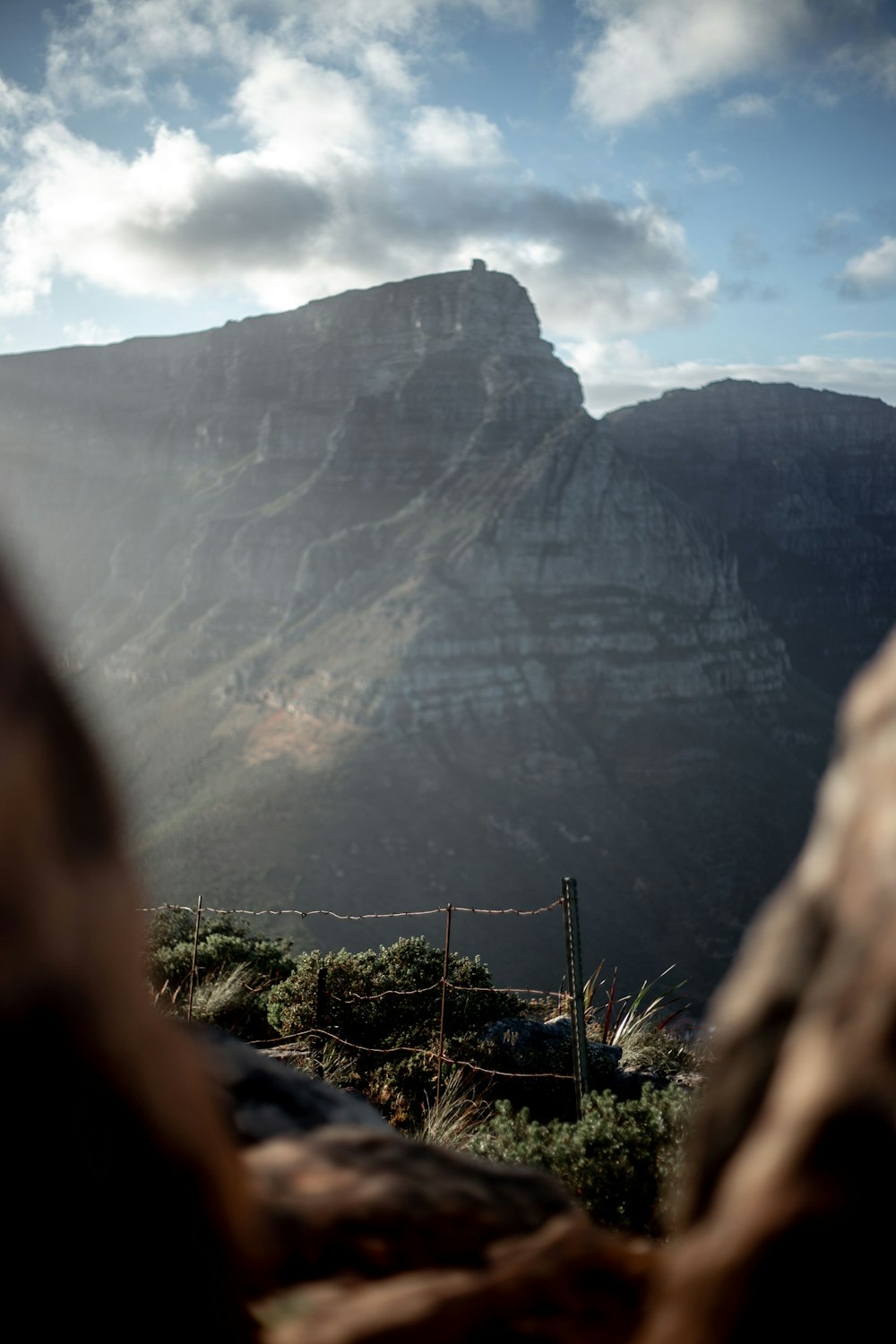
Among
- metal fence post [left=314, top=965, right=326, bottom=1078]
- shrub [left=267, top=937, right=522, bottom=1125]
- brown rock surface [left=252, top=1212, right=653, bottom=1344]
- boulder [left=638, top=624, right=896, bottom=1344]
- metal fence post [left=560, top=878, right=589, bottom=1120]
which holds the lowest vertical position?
shrub [left=267, top=937, right=522, bottom=1125]

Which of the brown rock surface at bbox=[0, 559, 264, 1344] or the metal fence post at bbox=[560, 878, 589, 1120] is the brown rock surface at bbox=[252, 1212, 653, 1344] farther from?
the metal fence post at bbox=[560, 878, 589, 1120]

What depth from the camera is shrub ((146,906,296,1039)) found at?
9234 millimetres

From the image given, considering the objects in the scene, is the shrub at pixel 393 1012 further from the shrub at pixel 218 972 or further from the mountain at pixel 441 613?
Result: the mountain at pixel 441 613

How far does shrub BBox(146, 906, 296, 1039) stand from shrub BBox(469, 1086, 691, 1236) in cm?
465

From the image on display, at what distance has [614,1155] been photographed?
4293 millimetres

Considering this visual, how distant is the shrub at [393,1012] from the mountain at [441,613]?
3712cm

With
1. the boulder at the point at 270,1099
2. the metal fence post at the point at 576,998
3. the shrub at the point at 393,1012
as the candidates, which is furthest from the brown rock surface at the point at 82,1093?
the shrub at the point at 393,1012

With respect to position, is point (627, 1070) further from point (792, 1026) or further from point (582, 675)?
point (582, 675)

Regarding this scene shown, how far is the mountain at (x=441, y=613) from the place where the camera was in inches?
2557

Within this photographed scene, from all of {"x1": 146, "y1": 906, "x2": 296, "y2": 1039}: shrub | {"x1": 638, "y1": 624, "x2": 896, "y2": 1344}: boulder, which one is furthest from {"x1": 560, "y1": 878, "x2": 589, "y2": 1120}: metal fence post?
{"x1": 638, "y1": 624, "x2": 896, "y2": 1344}: boulder

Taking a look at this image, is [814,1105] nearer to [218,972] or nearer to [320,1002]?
[320,1002]

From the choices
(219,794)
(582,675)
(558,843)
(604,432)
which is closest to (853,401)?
(604,432)

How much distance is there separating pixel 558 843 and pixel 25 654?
2800 inches

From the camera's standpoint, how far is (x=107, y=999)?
114cm
